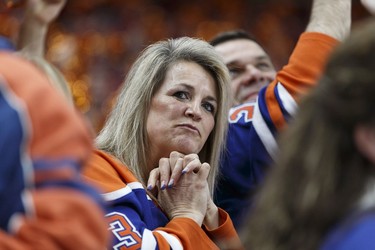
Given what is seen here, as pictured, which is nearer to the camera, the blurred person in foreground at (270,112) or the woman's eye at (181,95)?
the blurred person in foreground at (270,112)

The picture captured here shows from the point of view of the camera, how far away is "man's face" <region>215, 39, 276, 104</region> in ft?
13.4

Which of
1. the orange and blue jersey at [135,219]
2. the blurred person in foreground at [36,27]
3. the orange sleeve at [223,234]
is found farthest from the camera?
the orange sleeve at [223,234]

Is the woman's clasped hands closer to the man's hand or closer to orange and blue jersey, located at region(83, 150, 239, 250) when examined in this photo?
orange and blue jersey, located at region(83, 150, 239, 250)

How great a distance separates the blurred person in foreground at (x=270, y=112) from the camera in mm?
2908

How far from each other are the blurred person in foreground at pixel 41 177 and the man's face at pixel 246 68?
255cm

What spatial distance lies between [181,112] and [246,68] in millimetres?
1192

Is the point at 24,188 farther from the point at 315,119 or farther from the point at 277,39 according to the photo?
the point at 277,39

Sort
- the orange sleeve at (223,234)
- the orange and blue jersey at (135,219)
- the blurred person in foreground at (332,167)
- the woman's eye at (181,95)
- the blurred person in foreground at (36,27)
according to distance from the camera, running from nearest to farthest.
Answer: the blurred person in foreground at (332,167), the blurred person in foreground at (36,27), the orange and blue jersey at (135,219), the orange sleeve at (223,234), the woman's eye at (181,95)

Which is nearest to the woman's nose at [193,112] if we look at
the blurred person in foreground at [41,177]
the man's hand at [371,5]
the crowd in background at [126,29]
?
the man's hand at [371,5]

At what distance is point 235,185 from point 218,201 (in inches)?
3.8

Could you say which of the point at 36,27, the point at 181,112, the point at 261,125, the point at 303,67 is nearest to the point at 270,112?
the point at 261,125

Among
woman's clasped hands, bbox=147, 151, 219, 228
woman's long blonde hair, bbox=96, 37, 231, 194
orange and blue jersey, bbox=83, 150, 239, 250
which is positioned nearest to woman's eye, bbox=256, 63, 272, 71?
woman's long blonde hair, bbox=96, 37, 231, 194

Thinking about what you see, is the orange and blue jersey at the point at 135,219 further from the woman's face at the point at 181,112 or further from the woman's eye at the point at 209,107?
the woman's eye at the point at 209,107

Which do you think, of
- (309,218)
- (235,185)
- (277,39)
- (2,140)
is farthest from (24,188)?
(277,39)
